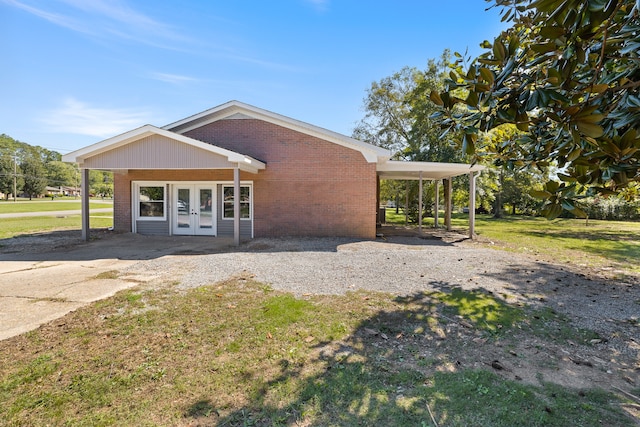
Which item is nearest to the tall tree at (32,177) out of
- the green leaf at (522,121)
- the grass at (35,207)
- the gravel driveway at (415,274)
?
the grass at (35,207)

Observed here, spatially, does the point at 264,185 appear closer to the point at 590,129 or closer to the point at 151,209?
the point at 151,209

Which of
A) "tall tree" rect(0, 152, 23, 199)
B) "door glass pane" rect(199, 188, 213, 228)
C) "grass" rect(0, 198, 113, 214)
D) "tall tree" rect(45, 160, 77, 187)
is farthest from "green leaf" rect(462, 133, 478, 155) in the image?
"tall tree" rect(45, 160, 77, 187)

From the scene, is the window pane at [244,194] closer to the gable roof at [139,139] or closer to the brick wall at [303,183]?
the brick wall at [303,183]

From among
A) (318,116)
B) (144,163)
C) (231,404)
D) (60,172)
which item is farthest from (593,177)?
(60,172)

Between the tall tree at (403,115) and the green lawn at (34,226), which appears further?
the tall tree at (403,115)

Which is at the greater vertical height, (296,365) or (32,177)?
(32,177)

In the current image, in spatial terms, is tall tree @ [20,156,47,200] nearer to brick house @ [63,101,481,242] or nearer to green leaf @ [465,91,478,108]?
brick house @ [63,101,481,242]

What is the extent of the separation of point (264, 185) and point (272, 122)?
270 cm

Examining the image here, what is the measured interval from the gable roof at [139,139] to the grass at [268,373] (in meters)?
6.69

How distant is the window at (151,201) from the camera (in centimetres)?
1423

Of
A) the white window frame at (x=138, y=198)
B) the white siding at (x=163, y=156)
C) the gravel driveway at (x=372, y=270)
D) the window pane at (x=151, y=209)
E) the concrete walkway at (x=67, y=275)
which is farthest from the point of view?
the window pane at (x=151, y=209)

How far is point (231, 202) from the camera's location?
13.9 m

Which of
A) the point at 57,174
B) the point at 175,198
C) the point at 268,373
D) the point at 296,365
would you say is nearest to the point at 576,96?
the point at 296,365

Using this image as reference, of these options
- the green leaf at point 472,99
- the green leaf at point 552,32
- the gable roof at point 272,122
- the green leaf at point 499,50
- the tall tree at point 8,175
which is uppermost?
the tall tree at point 8,175
